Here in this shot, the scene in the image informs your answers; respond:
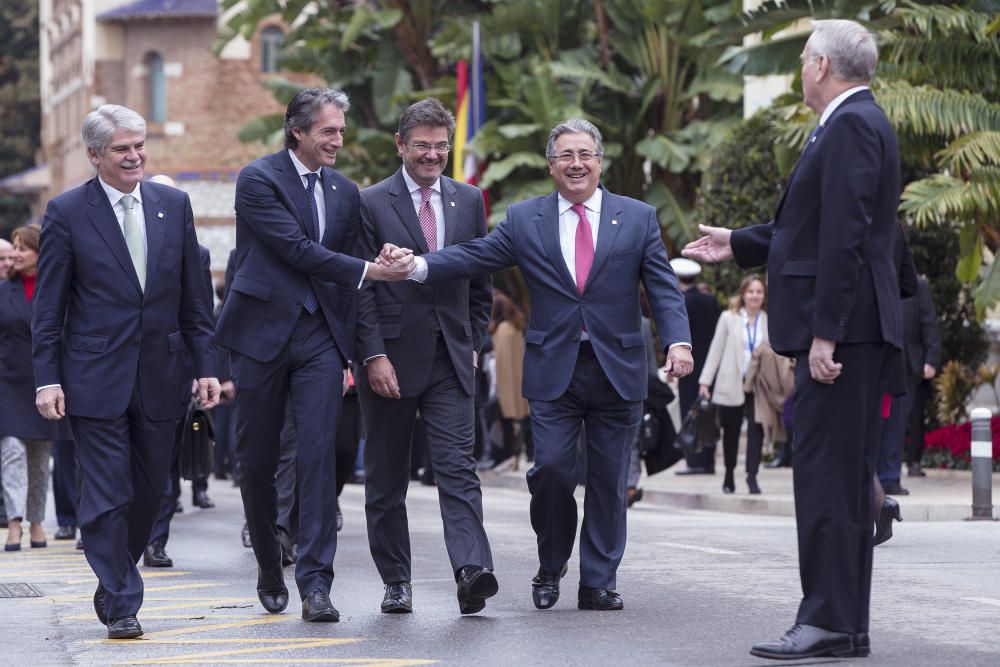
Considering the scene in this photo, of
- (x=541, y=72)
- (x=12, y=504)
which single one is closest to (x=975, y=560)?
(x=12, y=504)

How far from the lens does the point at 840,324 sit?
20.6ft

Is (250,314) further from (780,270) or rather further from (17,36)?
(17,36)

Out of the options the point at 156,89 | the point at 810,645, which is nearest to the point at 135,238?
the point at 810,645

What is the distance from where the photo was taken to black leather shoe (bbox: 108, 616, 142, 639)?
7.31 meters

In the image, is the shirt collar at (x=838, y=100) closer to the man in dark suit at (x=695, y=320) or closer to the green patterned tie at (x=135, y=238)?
the green patterned tie at (x=135, y=238)

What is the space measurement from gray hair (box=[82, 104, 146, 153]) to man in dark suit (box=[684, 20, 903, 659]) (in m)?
2.72

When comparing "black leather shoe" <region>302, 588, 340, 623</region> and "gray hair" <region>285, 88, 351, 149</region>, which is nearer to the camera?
"black leather shoe" <region>302, 588, 340, 623</region>

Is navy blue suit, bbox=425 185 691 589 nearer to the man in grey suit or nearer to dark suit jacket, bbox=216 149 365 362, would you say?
the man in grey suit

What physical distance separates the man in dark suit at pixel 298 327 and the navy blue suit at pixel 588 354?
1.59 feet

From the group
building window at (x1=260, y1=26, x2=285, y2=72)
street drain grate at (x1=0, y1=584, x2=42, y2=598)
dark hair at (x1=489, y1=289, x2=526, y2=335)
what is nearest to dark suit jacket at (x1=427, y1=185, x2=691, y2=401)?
street drain grate at (x1=0, y1=584, x2=42, y2=598)

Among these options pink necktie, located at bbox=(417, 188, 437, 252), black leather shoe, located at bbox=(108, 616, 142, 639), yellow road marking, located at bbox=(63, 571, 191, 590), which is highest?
pink necktie, located at bbox=(417, 188, 437, 252)

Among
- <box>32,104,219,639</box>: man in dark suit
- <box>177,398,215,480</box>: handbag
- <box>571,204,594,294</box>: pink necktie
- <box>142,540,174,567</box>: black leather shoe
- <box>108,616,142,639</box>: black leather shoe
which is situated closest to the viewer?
<box>108,616,142,639</box>: black leather shoe

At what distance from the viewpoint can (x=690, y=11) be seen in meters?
26.4

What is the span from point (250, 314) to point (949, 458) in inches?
462
